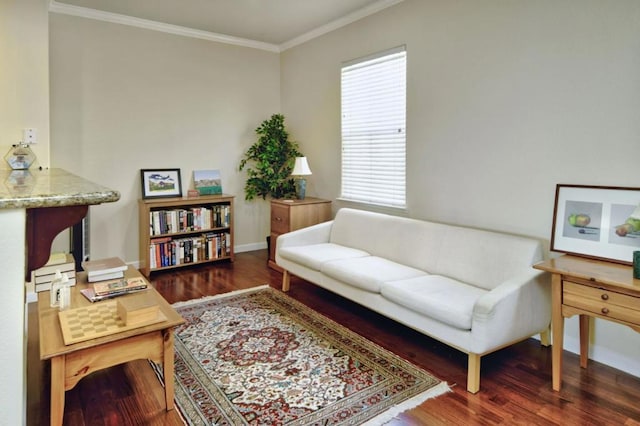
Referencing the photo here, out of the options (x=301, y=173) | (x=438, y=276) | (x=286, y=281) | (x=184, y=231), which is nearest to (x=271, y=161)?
(x=301, y=173)

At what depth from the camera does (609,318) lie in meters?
2.00

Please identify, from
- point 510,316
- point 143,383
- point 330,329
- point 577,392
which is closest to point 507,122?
point 510,316

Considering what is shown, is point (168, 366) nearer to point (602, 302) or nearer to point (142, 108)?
point (602, 302)

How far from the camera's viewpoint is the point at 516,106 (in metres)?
2.86

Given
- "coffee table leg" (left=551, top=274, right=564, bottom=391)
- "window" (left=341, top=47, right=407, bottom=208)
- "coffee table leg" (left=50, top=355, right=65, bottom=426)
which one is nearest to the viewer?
"coffee table leg" (left=50, top=355, right=65, bottom=426)

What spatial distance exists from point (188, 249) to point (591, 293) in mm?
3742

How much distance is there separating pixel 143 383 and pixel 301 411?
0.92 metres

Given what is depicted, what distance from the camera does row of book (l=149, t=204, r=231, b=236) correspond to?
14.3ft

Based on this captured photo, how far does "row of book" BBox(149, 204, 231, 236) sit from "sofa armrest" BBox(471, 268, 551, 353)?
3.26 metres

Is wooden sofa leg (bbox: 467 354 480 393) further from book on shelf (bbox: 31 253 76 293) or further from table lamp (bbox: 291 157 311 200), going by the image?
table lamp (bbox: 291 157 311 200)

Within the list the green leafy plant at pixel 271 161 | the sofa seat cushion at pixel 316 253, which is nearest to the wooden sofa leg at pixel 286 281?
the sofa seat cushion at pixel 316 253

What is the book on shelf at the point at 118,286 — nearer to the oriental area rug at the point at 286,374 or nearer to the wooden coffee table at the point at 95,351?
the wooden coffee table at the point at 95,351

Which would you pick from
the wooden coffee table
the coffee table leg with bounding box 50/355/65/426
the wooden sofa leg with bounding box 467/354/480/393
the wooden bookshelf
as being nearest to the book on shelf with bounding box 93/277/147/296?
the wooden coffee table

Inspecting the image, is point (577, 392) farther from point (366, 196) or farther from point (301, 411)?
point (366, 196)
